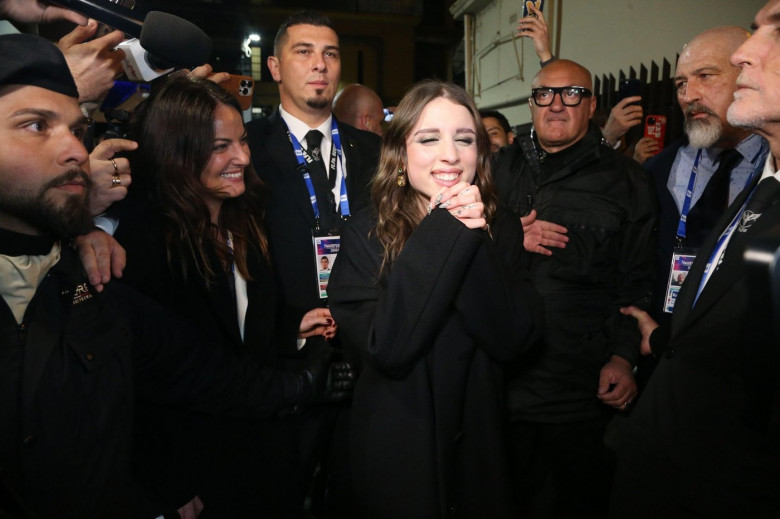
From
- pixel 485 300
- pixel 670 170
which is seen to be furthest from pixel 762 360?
pixel 670 170

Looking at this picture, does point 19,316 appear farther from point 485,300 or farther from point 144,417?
point 485,300

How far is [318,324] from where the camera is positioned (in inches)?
93.7

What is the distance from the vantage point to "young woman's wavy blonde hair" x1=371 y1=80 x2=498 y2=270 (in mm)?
1863

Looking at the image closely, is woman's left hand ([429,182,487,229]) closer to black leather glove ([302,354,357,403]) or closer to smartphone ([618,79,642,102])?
black leather glove ([302,354,357,403])

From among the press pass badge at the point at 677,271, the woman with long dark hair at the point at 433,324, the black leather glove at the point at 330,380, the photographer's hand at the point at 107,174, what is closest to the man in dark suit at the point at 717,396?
the woman with long dark hair at the point at 433,324

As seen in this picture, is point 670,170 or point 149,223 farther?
point 670,170

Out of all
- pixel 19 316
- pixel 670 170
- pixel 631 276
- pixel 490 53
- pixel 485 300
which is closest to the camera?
pixel 19 316

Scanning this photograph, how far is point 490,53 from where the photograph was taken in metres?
13.5

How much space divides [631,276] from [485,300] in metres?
1.35

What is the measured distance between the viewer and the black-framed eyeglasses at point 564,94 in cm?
280

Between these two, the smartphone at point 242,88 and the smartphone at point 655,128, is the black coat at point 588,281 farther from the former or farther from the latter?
the smartphone at point 242,88

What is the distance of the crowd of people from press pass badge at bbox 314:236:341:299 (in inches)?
0.6

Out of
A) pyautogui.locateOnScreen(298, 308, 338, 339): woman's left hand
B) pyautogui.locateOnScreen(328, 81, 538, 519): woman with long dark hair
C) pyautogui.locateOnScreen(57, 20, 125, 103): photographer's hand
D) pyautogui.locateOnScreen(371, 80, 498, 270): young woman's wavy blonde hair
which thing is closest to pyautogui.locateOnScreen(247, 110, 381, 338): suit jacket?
pyautogui.locateOnScreen(298, 308, 338, 339): woman's left hand

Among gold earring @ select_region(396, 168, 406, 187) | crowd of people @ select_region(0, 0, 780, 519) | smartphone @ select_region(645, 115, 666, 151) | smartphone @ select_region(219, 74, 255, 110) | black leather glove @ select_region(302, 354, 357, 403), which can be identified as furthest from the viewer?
smartphone @ select_region(645, 115, 666, 151)
